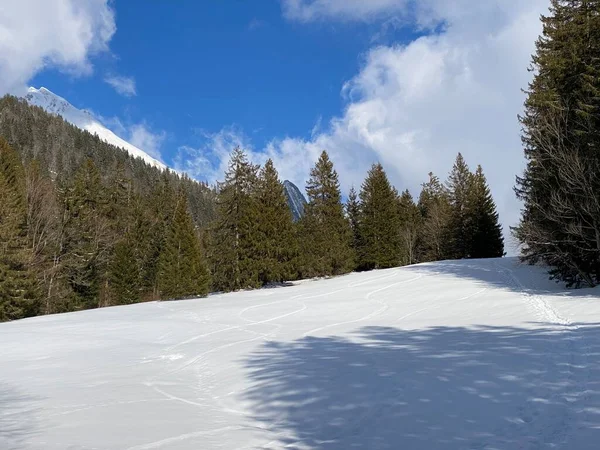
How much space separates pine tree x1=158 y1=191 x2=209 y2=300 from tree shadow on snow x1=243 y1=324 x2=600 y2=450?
2314 centimetres

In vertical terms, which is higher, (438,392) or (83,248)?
(83,248)

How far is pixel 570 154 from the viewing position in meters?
18.6

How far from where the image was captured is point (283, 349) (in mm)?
12117

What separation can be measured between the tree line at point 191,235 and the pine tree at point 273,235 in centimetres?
10

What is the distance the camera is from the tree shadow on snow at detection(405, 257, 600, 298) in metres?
20.0

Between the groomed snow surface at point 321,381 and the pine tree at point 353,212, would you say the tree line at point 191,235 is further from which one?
the groomed snow surface at point 321,381

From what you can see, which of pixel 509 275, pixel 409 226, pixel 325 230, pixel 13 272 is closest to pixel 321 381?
pixel 509 275

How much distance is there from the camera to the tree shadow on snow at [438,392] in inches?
220

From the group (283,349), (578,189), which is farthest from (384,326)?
(578,189)

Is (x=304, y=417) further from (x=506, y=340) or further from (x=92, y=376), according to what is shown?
(x=506, y=340)

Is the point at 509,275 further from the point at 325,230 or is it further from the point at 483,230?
the point at 483,230

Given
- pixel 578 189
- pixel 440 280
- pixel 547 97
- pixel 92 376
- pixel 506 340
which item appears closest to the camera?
pixel 92 376

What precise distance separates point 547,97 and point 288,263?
23.8 m

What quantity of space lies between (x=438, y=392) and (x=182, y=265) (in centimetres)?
2972
